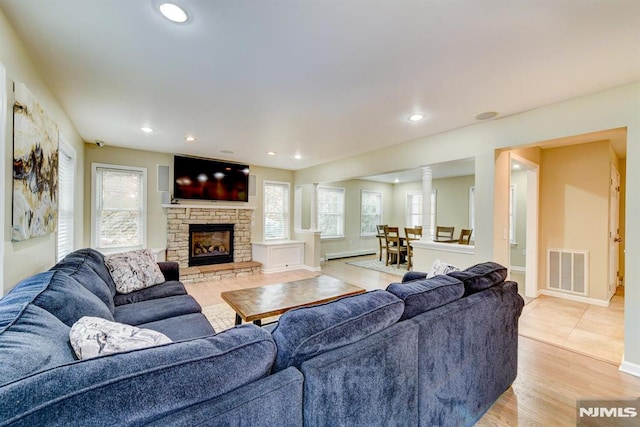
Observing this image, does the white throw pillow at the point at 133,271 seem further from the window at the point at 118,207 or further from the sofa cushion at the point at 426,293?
the sofa cushion at the point at 426,293

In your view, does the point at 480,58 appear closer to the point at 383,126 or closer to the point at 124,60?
the point at 383,126

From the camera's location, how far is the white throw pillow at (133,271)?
8.68ft

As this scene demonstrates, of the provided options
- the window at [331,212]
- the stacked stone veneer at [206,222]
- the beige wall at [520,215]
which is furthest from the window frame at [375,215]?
the stacked stone veneer at [206,222]

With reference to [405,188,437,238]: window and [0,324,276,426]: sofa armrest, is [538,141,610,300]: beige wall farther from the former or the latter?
[0,324,276,426]: sofa armrest

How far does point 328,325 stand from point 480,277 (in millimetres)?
1288

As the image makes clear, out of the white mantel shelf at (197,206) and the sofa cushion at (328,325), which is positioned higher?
the white mantel shelf at (197,206)

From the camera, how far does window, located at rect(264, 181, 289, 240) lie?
6550mm

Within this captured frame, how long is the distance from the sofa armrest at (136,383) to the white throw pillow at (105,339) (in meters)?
0.27

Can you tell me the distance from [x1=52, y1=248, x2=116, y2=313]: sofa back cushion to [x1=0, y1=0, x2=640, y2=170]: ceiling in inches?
60.7

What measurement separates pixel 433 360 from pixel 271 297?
1.64 metres

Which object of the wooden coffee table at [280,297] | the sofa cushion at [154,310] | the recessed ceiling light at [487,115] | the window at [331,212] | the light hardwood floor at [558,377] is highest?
the recessed ceiling light at [487,115]

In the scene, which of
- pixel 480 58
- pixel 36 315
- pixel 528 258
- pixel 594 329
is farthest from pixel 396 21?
pixel 528 258

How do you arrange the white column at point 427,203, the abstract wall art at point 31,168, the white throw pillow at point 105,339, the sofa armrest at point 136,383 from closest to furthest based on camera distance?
the sofa armrest at point 136,383
the white throw pillow at point 105,339
the abstract wall art at point 31,168
the white column at point 427,203

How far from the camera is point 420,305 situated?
1.46 metres
